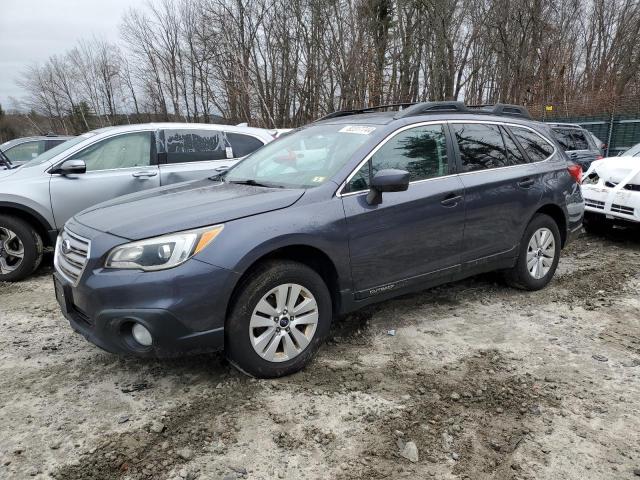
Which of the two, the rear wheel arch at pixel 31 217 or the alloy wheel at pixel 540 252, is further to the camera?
the rear wheel arch at pixel 31 217

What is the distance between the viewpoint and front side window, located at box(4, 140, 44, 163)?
11.6m

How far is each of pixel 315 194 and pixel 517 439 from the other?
6.15 ft

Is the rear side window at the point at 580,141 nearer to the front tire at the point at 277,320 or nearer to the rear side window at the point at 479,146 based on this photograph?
the rear side window at the point at 479,146

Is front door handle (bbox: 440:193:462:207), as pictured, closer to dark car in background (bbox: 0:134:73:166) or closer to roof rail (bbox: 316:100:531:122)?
roof rail (bbox: 316:100:531:122)

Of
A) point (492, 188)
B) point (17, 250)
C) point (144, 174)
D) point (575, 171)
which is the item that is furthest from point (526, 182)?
point (17, 250)

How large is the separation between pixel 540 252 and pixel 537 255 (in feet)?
0.15

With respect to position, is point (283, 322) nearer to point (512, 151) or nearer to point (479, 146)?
point (479, 146)

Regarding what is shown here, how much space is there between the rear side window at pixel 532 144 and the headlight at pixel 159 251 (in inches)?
130

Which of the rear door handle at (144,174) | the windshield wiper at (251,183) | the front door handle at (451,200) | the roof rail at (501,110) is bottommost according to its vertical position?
the front door handle at (451,200)

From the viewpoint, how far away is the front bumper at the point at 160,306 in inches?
109

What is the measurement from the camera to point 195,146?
6543mm

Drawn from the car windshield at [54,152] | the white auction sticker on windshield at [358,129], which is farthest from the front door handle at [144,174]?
the white auction sticker on windshield at [358,129]

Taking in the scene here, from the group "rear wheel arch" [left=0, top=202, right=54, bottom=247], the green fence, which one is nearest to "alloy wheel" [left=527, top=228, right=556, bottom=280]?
"rear wheel arch" [left=0, top=202, right=54, bottom=247]

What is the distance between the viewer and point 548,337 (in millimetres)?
3926
